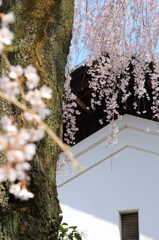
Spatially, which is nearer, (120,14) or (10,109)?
(10,109)

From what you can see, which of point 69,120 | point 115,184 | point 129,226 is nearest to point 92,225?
point 129,226

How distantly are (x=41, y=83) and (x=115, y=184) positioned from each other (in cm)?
341

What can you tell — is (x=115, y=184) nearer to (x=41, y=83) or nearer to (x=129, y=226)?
(x=129, y=226)

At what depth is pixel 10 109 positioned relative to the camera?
2496 millimetres

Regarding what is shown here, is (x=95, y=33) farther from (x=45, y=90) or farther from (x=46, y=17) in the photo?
(x=45, y=90)

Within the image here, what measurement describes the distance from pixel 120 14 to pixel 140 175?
2.07m

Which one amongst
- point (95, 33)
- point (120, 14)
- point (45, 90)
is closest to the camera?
point (45, 90)

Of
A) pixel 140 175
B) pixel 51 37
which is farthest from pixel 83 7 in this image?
pixel 51 37

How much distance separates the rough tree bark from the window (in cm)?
308

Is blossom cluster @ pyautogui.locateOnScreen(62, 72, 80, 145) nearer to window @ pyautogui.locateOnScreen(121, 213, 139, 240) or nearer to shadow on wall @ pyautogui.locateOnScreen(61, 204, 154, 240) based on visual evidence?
shadow on wall @ pyautogui.locateOnScreen(61, 204, 154, 240)

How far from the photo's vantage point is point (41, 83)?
104 inches

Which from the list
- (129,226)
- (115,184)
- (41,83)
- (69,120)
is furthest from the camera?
(69,120)

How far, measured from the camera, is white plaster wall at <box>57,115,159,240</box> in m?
5.47

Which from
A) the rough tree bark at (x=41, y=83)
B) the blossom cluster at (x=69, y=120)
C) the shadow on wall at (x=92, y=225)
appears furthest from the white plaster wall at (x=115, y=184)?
the rough tree bark at (x=41, y=83)
